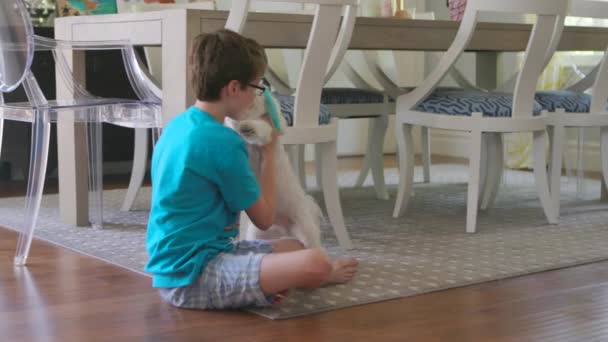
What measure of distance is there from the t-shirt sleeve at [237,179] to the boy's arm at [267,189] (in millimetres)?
55

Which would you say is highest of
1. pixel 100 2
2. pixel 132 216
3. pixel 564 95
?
pixel 100 2

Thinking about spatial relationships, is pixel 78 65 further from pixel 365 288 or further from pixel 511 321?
pixel 511 321

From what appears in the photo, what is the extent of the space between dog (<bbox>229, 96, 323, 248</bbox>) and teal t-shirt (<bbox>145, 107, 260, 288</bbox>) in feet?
0.41

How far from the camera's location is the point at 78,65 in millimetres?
3170

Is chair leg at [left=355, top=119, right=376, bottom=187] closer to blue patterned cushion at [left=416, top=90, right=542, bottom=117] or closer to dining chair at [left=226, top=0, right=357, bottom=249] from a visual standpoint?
blue patterned cushion at [left=416, top=90, right=542, bottom=117]

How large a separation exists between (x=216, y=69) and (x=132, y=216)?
153 centimetres

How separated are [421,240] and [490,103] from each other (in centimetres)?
57

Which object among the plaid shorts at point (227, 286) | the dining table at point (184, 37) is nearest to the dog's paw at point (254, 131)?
the plaid shorts at point (227, 286)

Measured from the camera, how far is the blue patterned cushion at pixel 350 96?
11.9ft

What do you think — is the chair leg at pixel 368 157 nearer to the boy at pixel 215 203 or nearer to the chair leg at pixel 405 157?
the chair leg at pixel 405 157

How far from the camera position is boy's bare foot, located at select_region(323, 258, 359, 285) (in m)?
2.19

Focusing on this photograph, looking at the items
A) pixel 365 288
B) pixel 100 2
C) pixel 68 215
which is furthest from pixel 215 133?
pixel 100 2

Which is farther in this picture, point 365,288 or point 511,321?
point 365,288

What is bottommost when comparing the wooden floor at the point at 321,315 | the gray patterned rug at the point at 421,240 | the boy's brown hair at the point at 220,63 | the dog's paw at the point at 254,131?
the gray patterned rug at the point at 421,240
